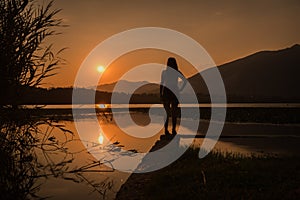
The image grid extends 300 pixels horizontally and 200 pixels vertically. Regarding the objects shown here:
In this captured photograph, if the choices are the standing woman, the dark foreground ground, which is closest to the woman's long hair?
the standing woman

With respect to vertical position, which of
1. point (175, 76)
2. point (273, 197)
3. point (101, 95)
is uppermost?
point (101, 95)

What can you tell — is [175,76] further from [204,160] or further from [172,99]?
[204,160]

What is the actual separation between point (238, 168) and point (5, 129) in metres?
5.44

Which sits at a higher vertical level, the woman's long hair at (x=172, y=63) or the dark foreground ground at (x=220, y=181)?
the woman's long hair at (x=172, y=63)

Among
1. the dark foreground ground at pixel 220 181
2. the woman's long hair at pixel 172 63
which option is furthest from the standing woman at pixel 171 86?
the dark foreground ground at pixel 220 181

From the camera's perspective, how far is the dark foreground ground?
23.7ft

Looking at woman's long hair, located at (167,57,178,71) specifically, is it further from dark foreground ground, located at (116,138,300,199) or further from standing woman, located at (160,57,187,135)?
dark foreground ground, located at (116,138,300,199)

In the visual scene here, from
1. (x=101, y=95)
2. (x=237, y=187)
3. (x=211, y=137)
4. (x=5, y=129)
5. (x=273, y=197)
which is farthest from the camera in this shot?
(x=101, y=95)

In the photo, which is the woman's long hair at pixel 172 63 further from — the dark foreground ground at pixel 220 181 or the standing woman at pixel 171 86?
the dark foreground ground at pixel 220 181

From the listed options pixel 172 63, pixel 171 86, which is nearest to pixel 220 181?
pixel 171 86

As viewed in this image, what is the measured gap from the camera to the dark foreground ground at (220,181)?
7219mm

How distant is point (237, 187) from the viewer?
25.0ft

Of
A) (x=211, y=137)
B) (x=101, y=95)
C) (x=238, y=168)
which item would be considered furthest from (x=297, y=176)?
(x=101, y=95)

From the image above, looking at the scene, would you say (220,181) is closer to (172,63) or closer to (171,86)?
(171,86)
